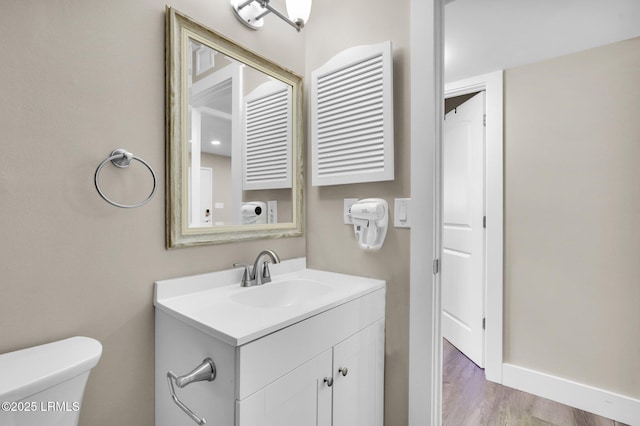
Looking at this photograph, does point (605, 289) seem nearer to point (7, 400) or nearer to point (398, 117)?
point (398, 117)

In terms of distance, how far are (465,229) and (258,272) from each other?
1785 mm

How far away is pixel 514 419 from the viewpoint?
5.72 ft

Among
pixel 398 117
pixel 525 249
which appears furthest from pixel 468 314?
pixel 398 117

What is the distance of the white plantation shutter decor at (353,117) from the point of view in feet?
4.33

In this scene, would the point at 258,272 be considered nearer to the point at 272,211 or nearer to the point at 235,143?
the point at 272,211

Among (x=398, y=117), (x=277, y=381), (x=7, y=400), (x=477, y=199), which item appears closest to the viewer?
(x=7, y=400)

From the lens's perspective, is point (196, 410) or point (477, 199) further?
point (477, 199)

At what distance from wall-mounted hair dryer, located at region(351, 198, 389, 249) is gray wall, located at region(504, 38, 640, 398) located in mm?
1266

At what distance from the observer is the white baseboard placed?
1.74 m

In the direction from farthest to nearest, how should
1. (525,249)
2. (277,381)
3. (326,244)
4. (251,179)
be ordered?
(525,249) → (326,244) → (251,179) → (277,381)

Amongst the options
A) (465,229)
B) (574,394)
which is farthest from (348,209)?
(574,394)

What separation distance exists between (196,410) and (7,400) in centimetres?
43

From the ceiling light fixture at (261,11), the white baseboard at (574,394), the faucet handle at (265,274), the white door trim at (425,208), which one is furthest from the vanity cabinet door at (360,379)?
the ceiling light fixture at (261,11)

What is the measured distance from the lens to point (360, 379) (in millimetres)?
1215
